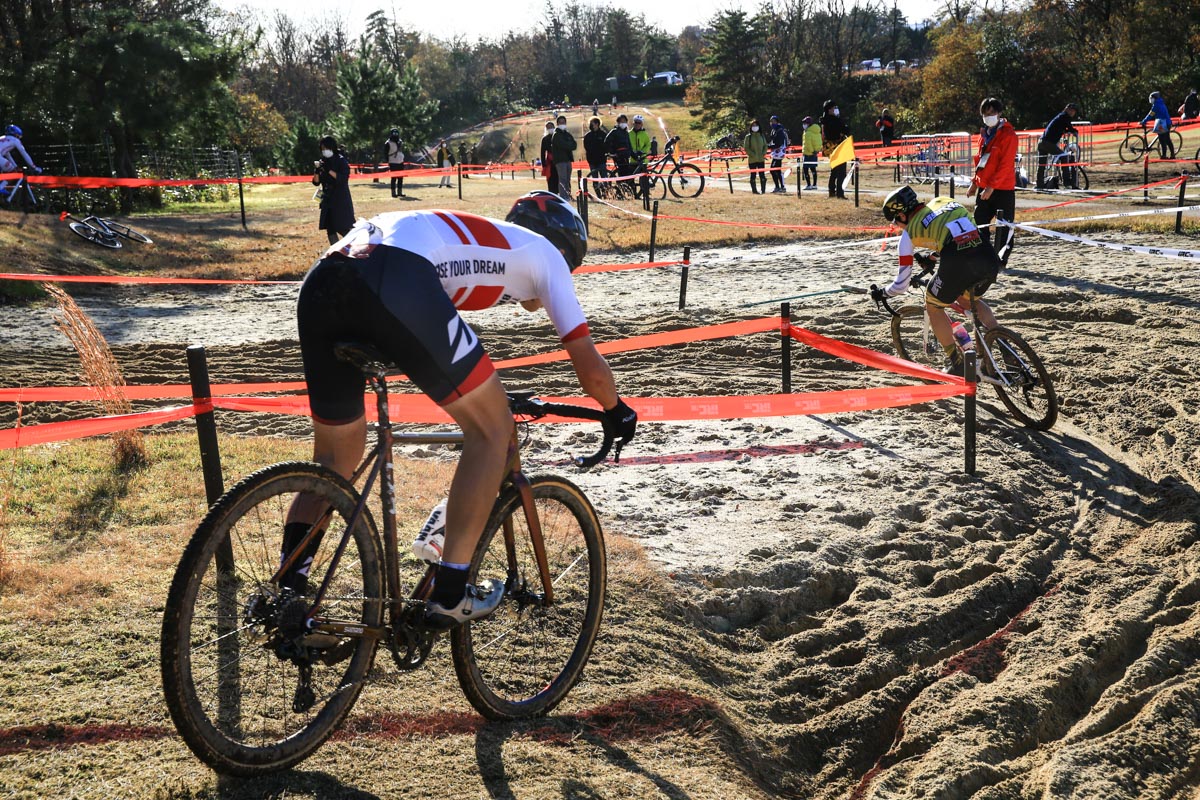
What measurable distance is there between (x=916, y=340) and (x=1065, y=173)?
636 inches

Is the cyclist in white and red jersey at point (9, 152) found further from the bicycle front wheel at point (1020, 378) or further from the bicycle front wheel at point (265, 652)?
the bicycle front wheel at point (265, 652)

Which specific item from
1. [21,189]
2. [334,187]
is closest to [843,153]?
[334,187]

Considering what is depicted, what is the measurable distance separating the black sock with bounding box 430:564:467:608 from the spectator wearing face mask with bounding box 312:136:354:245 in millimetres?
13628

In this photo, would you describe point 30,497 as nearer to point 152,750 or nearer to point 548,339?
point 152,750

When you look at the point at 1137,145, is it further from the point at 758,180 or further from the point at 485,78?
the point at 485,78

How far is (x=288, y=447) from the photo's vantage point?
7398 mm

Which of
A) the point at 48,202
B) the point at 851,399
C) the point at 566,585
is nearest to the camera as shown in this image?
the point at 566,585

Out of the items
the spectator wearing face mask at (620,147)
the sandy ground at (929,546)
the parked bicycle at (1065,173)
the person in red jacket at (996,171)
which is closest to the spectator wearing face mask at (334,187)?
the sandy ground at (929,546)

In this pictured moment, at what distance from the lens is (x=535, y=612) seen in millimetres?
4156

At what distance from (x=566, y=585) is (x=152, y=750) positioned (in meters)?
1.71

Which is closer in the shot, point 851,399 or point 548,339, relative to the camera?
point 851,399

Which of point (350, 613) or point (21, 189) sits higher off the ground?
point (21, 189)

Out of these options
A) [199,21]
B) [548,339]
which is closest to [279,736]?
[548,339]

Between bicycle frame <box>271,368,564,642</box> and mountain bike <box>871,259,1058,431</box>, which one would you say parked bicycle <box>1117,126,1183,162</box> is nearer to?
mountain bike <box>871,259,1058,431</box>
